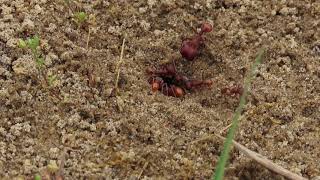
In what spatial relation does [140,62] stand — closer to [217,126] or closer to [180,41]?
[180,41]

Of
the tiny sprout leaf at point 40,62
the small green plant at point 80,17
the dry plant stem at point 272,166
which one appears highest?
the small green plant at point 80,17

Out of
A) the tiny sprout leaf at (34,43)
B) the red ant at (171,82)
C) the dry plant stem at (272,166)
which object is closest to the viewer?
the dry plant stem at (272,166)

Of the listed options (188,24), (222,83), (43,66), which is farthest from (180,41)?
(43,66)

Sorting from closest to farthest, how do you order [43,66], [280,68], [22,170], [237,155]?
[22,170], [237,155], [43,66], [280,68]

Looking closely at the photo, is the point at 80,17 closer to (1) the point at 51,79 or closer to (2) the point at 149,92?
(1) the point at 51,79

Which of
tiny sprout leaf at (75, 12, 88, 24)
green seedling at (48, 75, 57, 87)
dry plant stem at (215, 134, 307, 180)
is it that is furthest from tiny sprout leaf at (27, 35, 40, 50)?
dry plant stem at (215, 134, 307, 180)

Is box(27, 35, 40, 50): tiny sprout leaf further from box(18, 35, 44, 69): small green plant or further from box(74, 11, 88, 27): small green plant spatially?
box(74, 11, 88, 27): small green plant

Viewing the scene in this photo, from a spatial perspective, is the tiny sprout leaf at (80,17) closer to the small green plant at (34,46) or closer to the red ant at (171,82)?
the small green plant at (34,46)

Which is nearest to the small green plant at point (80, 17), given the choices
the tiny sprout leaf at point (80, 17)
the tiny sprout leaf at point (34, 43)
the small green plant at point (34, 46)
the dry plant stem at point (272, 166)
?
the tiny sprout leaf at point (80, 17)
